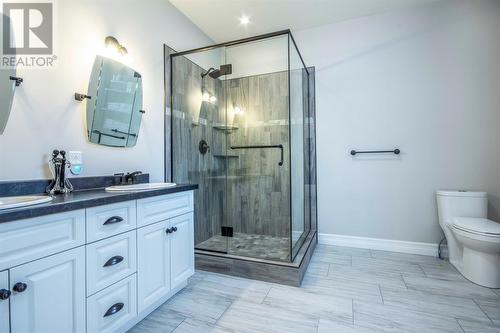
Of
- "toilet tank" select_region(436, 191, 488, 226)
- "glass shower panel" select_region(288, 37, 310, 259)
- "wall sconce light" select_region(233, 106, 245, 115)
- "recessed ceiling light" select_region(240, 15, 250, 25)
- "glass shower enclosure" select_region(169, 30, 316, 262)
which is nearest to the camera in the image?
"toilet tank" select_region(436, 191, 488, 226)

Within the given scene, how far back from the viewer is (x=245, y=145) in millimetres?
3092

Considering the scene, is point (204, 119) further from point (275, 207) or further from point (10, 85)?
point (10, 85)

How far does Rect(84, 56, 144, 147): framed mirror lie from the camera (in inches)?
69.9

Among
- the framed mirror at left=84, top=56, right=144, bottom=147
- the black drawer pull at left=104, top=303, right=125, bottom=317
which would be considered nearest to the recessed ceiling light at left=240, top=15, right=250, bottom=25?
the framed mirror at left=84, top=56, right=144, bottom=147

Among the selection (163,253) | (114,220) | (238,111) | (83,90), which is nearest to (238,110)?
(238,111)

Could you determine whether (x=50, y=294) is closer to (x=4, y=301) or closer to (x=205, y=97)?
(x=4, y=301)

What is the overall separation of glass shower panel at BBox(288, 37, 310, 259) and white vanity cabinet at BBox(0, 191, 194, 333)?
3.77ft

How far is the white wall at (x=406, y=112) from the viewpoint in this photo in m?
2.44

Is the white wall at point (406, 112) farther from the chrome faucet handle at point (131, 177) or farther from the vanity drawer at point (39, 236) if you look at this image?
the vanity drawer at point (39, 236)

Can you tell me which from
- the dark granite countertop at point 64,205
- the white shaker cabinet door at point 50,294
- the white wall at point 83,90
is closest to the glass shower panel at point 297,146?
the white wall at point 83,90

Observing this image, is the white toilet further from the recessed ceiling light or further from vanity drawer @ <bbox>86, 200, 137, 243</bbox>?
the recessed ceiling light

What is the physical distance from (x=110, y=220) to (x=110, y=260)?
0.21 metres

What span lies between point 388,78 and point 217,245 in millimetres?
2650

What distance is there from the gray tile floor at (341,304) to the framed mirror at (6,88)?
4.64 ft
